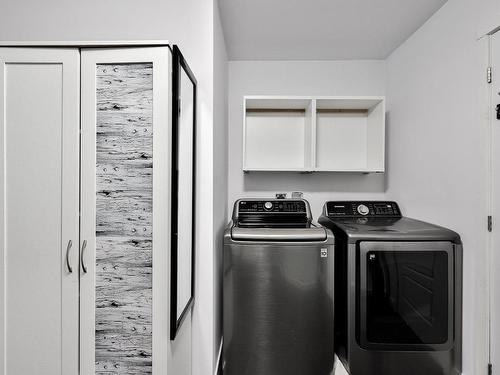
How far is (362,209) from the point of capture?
2262 millimetres

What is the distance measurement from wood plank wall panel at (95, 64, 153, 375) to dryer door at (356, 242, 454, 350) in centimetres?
130

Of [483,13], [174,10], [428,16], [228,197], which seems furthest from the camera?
[228,197]

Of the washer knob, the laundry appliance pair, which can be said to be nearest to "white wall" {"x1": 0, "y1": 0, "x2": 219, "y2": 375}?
the laundry appliance pair

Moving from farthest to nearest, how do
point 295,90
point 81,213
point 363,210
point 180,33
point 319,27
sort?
point 295,90 → point 363,210 → point 319,27 → point 180,33 → point 81,213

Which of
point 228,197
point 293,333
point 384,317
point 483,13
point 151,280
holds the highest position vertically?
point 483,13

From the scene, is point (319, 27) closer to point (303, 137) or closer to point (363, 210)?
point (303, 137)

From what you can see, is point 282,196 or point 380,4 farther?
point 282,196

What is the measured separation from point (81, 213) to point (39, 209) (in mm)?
192

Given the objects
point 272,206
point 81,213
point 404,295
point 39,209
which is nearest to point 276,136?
point 272,206

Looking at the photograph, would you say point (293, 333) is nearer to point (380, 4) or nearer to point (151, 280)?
point (151, 280)

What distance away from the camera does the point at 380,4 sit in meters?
1.75

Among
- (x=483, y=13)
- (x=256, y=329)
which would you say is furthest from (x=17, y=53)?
(x=483, y=13)

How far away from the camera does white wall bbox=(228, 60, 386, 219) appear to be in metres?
2.53

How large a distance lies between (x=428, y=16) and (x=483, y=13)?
1.66ft
